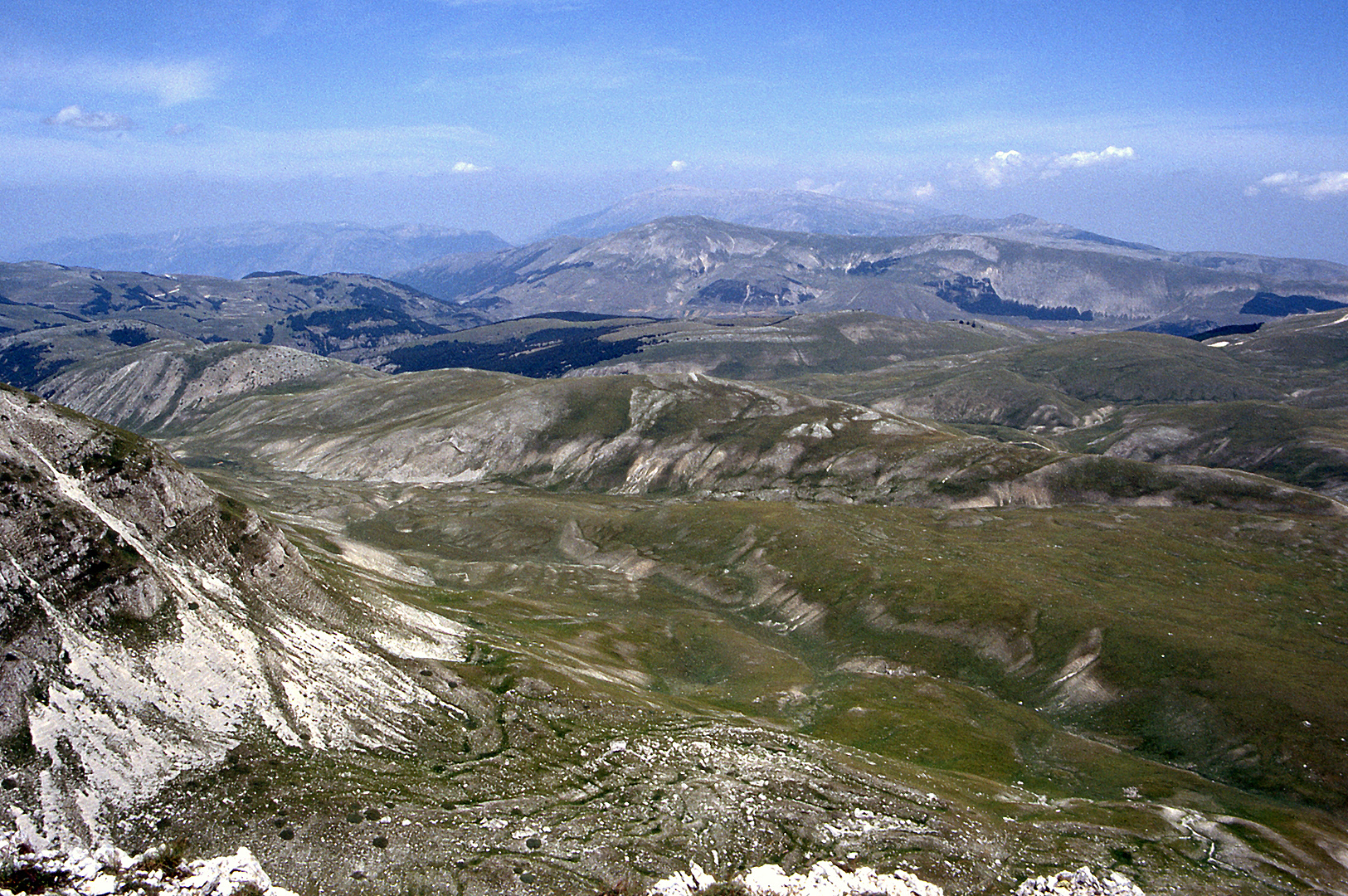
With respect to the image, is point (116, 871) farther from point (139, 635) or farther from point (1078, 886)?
point (1078, 886)

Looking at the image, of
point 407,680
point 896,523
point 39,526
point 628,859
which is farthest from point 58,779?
point 896,523

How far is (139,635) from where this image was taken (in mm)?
50562

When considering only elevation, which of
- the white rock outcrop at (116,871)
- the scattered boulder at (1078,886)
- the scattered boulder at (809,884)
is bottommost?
the scattered boulder at (1078,886)

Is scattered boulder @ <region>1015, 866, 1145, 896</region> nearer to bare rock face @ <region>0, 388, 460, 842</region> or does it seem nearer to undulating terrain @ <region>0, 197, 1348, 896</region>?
undulating terrain @ <region>0, 197, 1348, 896</region>

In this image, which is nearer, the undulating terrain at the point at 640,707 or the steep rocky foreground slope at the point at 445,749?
the steep rocky foreground slope at the point at 445,749

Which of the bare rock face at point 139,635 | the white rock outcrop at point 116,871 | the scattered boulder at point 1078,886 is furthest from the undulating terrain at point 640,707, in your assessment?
the scattered boulder at point 1078,886

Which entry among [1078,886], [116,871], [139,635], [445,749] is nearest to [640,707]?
[445,749]

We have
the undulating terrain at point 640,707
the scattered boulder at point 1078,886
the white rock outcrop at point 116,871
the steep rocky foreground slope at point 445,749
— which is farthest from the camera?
the scattered boulder at point 1078,886

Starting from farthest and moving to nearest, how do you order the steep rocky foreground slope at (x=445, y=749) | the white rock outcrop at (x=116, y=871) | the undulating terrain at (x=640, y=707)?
the undulating terrain at (x=640, y=707) → the steep rocky foreground slope at (x=445, y=749) → the white rock outcrop at (x=116, y=871)

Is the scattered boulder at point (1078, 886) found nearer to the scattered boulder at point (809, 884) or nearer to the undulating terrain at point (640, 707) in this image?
the undulating terrain at point (640, 707)

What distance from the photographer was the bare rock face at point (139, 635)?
43.1 meters

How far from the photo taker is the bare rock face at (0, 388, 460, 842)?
43.1 m

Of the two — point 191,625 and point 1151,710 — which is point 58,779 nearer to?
point 191,625

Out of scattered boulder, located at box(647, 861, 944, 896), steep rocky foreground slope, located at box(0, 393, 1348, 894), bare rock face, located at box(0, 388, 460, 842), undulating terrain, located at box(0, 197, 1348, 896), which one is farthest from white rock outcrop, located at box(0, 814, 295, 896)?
scattered boulder, located at box(647, 861, 944, 896)
